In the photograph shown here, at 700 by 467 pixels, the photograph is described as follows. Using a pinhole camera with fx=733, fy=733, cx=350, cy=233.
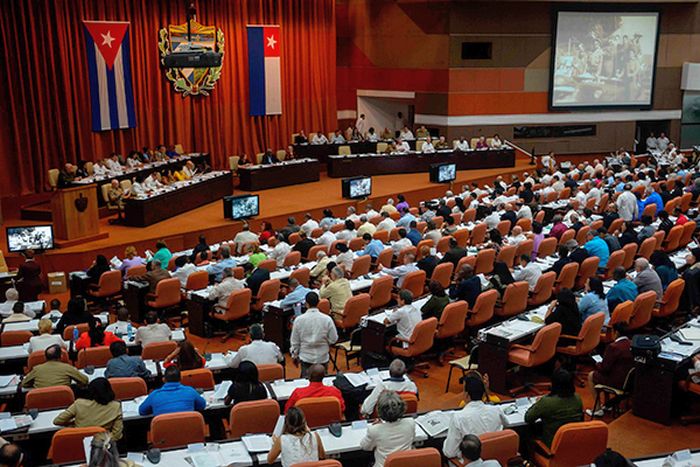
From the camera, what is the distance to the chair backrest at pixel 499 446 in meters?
5.70

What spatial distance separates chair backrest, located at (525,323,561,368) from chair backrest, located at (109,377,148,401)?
430cm

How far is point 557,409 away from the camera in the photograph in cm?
628

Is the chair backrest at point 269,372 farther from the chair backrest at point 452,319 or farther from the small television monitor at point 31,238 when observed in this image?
the small television monitor at point 31,238

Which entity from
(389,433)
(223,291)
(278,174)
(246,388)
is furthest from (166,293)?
(278,174)

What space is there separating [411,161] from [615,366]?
16045 mm

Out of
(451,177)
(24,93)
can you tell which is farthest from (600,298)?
(24,93)

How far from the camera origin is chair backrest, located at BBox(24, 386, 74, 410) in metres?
6.82

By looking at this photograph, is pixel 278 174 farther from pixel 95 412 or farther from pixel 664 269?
pixel 95 412

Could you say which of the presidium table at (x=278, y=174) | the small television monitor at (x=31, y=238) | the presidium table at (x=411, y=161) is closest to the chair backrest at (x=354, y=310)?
the small television monitor at (x=31, y=238)

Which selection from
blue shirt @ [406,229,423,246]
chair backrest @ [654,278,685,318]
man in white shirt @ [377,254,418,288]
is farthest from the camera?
blue shirt @ [406,229,423,246]

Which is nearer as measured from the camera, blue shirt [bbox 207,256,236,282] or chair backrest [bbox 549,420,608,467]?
chair backrest [bbox 549,420,608,467]

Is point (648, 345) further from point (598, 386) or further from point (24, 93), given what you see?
point (24, 93)

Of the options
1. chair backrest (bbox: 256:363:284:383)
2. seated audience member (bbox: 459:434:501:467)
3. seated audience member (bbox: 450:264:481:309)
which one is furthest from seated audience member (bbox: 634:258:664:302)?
seated audience member (bbox: 459:434:501:467)

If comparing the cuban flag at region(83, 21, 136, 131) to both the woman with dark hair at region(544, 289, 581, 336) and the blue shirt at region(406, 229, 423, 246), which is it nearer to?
the blue shirt at region(406, 229, 423, 246)
